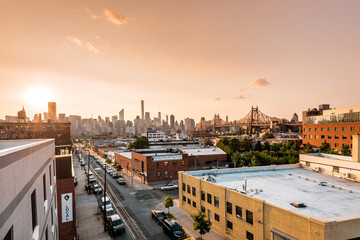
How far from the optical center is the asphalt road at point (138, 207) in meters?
24.7

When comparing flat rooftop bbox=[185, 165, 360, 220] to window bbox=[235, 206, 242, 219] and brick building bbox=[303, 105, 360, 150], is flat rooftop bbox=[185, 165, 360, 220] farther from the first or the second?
brick building bbox=[303, 105, 360, 150]

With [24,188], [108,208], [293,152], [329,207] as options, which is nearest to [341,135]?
[293,152]

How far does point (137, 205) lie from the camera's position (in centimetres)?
3403

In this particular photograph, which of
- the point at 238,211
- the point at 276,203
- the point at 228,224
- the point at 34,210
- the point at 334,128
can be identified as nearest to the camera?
the point at 34,210

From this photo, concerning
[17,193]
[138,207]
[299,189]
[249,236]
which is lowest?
[138,207]

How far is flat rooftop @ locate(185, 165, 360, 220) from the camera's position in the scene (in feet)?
59.9

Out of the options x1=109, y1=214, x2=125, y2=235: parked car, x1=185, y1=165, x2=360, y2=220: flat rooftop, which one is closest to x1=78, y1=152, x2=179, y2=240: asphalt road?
x1=109, y1=214, x2=125, y2=235: parked car

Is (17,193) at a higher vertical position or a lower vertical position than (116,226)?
higher

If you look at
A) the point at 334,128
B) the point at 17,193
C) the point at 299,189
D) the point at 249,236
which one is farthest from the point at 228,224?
the point at 334,128

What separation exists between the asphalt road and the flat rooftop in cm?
964

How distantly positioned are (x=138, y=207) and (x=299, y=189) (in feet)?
78.0

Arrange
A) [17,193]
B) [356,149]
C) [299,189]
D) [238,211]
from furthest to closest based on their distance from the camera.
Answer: [356,149], [299,189], [238,211], [17,193]

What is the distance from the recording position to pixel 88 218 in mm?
29281

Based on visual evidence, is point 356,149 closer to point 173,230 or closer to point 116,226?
point 173,230
